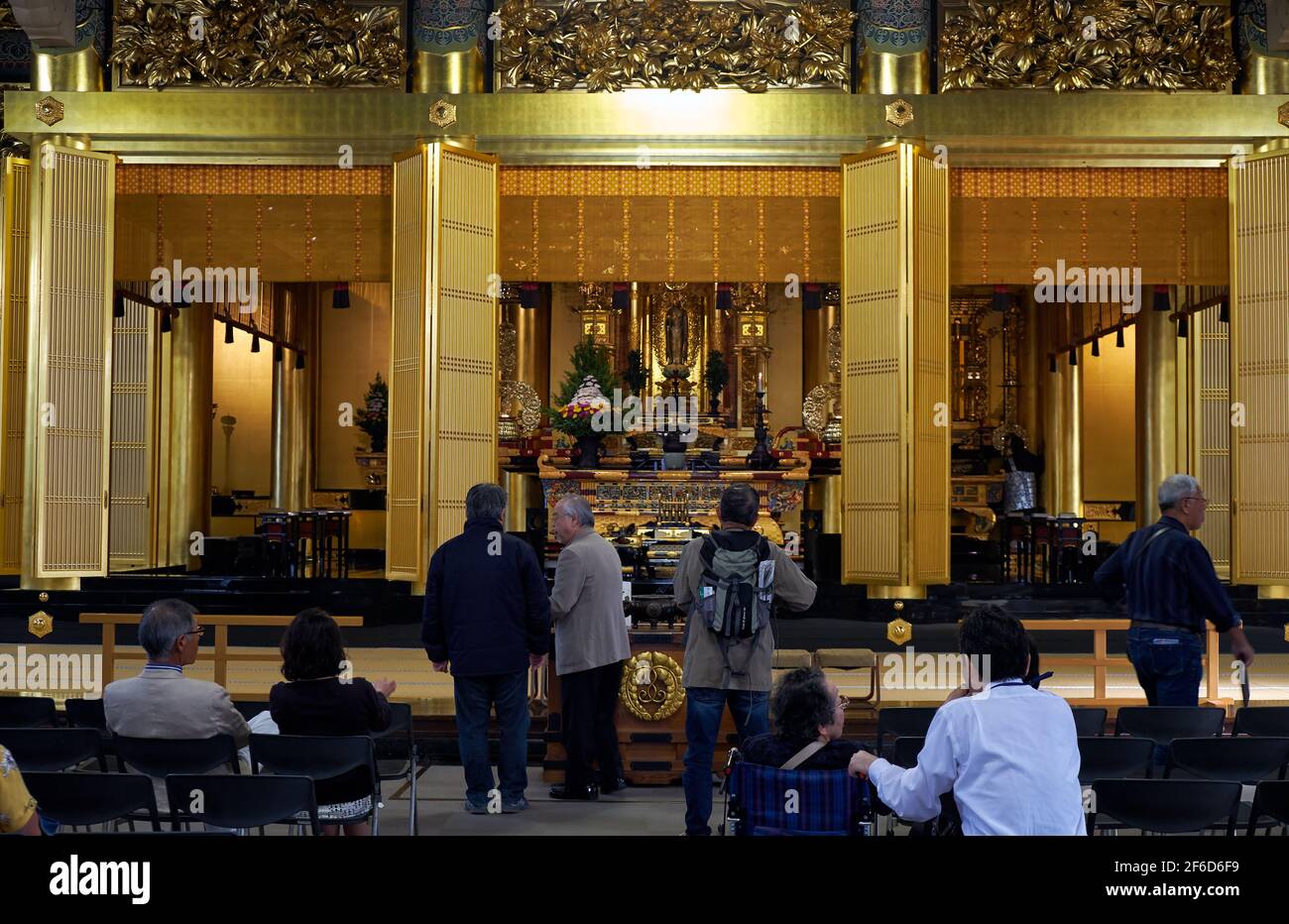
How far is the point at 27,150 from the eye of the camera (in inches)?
411

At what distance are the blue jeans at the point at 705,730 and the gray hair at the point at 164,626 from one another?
1.69 metres

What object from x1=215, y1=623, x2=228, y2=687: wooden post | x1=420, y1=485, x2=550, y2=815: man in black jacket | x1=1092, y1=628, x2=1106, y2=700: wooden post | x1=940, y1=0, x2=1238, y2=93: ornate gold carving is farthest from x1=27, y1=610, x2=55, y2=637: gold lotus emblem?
x1=940, y1=0, x2=1238, y2=93: ornate gold carving

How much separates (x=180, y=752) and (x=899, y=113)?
7.52 m

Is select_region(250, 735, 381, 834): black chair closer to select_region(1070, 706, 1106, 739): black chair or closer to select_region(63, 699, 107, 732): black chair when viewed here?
select_region(63, 699, 107, 732): black chair

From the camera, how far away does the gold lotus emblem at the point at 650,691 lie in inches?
238

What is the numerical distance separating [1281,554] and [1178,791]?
6.93m

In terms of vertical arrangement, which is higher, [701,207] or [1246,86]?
[1246,86]

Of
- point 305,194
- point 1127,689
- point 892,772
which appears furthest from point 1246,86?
point 892,772

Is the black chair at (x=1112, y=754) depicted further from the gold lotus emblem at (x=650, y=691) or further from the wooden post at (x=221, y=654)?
the wooden post at (x=221, y=654)

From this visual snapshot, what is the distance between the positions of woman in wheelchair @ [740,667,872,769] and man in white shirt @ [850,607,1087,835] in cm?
26

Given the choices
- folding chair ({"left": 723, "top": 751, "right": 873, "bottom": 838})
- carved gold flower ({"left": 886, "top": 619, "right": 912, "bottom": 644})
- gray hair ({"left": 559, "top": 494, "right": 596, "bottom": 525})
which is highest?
gray hair ({"left": 559, "top": 494, "right": 596, "bottom": 525})

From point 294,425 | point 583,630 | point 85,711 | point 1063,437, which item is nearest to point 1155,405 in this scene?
point 1063,437

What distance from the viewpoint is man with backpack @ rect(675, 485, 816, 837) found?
4.54m
